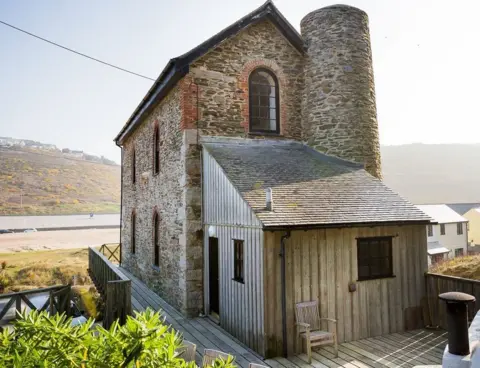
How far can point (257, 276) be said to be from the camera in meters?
7.52

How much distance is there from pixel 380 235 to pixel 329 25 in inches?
292

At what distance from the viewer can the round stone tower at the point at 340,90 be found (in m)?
11.8

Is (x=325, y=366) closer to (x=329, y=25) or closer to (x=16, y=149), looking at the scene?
(x=329, y=25)

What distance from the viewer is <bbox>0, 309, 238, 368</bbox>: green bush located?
8.88ft

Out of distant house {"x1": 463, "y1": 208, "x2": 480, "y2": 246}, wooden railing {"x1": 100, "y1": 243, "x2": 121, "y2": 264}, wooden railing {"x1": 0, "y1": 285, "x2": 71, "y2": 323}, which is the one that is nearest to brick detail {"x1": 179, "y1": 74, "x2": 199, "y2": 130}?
wooden railing {"x1": 0, "y1": 285, "x2": 71, "y2": 323}

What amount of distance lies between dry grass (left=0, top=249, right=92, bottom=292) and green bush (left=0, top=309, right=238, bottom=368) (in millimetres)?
22708

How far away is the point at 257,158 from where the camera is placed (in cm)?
1002

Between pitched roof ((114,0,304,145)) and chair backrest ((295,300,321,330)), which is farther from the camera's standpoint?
pitched roof ((114,0,304,145))

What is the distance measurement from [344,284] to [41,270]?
2596 centimetres

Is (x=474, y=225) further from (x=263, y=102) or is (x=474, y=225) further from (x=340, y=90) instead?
(x=263, y=102)

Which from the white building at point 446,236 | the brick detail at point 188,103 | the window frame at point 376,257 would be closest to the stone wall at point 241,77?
the brick detail at point 188,103

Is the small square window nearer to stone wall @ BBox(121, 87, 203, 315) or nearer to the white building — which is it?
stone wall @ BBox(121, 87, 203, 315)

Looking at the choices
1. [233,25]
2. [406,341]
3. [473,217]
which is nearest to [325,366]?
[406,341]

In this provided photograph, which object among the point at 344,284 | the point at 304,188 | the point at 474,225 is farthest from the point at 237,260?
the point at 474,225
